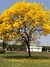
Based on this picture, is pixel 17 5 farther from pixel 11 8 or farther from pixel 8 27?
pixel 8 27

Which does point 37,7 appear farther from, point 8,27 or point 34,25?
point 8,27

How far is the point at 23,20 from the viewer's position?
3822cm

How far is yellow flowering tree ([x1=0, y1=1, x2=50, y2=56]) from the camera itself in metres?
37.7

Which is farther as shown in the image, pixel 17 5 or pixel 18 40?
pixel 18 40

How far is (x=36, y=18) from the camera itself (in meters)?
37.9

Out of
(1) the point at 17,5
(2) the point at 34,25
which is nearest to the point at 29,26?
(2) the point at 34,25

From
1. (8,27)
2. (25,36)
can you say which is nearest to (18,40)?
(25,36)

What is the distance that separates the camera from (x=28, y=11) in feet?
125

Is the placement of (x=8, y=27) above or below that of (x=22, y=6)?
below

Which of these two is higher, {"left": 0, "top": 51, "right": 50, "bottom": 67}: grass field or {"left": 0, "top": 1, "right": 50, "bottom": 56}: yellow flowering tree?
{"left": 0, "top": 1, "right": 50, "bottom": 56}: yellow flowering tree

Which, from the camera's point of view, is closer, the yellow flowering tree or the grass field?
the grass field

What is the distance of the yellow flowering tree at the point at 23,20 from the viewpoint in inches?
1485

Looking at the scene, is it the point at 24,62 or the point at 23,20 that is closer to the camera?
the point at 24,62

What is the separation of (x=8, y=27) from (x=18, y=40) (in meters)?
4.62
